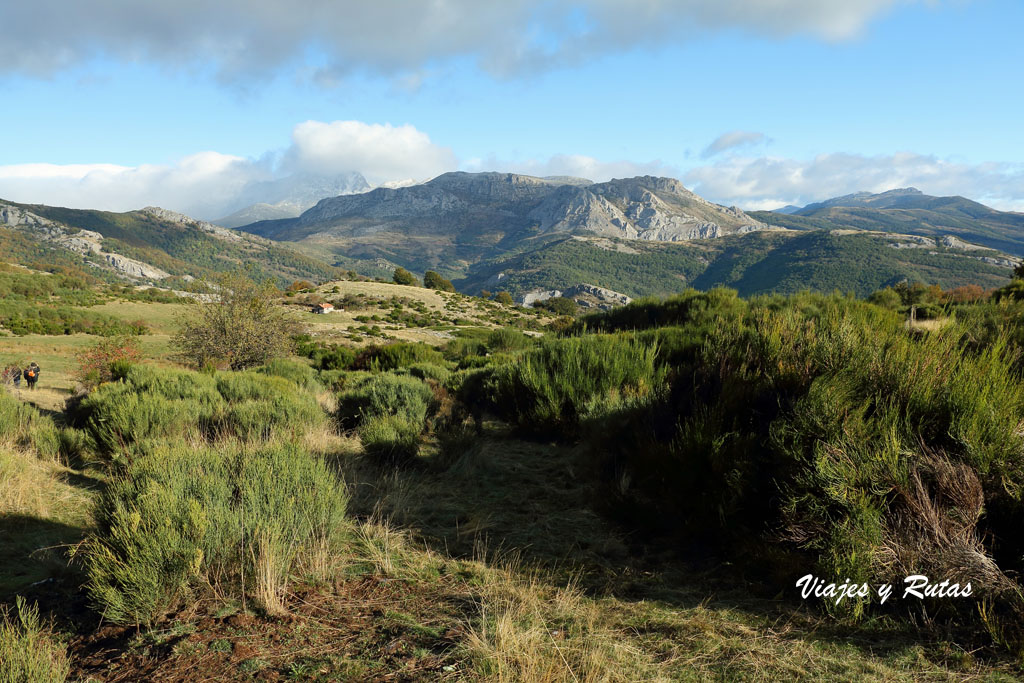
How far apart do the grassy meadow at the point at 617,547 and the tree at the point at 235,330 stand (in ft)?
45.7

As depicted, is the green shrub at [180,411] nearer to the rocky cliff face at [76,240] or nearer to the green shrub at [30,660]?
the green shrub at [30,660]

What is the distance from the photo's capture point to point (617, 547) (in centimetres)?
462

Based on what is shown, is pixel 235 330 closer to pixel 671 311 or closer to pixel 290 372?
pixel 290 372

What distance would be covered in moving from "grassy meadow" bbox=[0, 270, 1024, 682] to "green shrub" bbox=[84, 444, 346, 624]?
2 cm

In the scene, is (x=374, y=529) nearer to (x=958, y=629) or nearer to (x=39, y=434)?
(x=958, y=629)

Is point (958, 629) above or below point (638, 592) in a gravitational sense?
above

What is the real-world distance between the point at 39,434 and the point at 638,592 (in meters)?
8.71

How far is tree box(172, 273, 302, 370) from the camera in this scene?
19.5 m

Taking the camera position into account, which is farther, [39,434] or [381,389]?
[381,389]

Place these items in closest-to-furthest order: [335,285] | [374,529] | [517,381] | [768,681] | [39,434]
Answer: [768,681], [374,529], [39,434], [517,381], [335,285]

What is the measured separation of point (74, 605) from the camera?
367 cm

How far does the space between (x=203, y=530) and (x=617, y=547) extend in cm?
314

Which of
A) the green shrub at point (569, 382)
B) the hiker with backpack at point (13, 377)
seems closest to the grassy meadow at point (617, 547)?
the green shrub at point (569, 382)

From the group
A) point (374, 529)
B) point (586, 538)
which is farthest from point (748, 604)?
point (374, 529)
